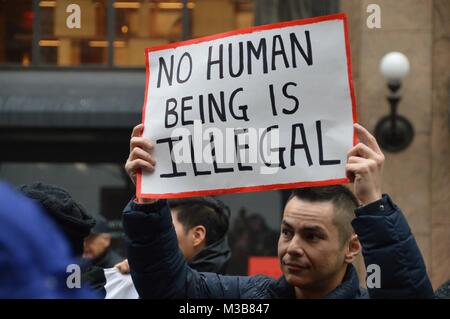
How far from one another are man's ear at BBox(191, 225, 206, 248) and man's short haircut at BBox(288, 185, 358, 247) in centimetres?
150

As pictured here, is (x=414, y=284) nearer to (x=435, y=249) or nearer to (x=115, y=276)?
(x=115, y=276)

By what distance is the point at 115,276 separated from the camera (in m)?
5.19

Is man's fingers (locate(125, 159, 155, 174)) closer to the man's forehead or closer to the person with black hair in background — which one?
the man's forehead

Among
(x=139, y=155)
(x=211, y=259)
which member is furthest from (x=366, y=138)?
(x=211, y=259)

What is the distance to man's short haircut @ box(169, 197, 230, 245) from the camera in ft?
16.5

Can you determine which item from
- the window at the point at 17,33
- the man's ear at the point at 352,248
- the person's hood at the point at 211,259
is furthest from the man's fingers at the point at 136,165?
the window at the point at 17,33

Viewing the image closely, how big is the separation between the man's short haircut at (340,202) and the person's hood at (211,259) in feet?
4.28

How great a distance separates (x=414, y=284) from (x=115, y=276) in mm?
Result: 2404

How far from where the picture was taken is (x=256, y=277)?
3598mm

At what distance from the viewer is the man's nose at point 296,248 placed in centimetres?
338

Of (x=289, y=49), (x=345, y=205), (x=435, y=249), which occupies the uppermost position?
(x=289, y=49)
